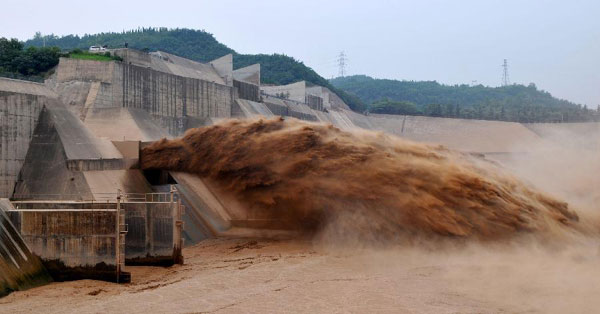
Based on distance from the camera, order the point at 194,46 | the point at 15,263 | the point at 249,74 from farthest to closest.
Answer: the point at 194,46, the point at 249,74, the point at 15,263

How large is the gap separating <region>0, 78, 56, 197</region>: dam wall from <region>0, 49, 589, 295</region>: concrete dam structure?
40 mm

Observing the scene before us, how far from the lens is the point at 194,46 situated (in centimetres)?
16175

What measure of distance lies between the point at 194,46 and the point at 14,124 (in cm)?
14121

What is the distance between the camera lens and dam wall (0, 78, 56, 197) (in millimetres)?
23828

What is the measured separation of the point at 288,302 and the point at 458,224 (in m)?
8.38

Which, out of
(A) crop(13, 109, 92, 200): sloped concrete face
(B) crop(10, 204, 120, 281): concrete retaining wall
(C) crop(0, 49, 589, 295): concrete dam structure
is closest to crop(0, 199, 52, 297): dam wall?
(C) crop(0, 49, 589, 295): concrete dam structure

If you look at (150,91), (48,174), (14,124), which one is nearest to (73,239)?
(48,174)

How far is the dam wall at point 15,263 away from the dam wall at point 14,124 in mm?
6499

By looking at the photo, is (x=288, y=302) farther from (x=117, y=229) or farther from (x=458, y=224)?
(x=458, y=224)

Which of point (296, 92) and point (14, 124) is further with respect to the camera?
point (296, 92)

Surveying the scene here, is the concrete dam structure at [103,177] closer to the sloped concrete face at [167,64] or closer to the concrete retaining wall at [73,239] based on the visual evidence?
the concrete retaining wall at [73,239]

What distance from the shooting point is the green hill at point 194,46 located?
13775 cm

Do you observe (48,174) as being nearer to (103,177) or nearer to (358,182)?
(103,177)

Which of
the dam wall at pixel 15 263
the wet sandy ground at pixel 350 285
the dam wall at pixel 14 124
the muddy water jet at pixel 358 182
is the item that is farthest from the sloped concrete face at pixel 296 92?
the dam wall at pixel 15 263
